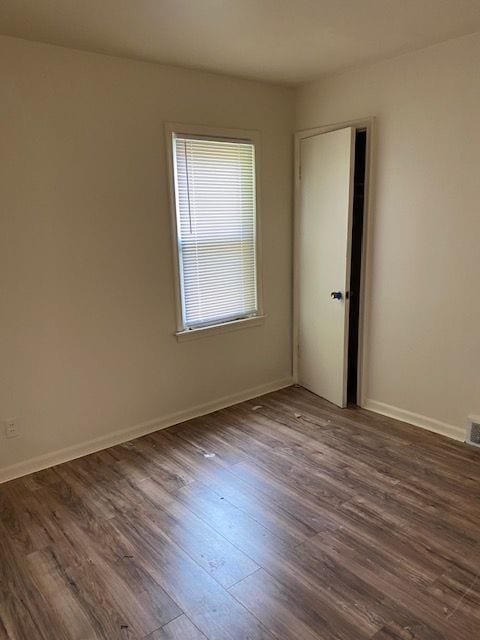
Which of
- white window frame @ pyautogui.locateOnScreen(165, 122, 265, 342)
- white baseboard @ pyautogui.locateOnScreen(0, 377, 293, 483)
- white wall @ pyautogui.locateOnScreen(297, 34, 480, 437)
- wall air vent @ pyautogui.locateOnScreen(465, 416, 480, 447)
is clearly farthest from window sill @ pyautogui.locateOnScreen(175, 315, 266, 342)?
wall air vent @ pyautogui.locateOnScreen(465, 416, 480, 447)

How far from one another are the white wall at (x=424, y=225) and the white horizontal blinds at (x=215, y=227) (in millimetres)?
865

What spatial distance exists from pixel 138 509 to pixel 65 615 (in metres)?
0.69

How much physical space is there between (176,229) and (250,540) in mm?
2051

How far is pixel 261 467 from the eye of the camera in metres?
2.86

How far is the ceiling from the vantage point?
217cm

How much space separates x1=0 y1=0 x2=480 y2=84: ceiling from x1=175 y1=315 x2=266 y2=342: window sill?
183cm

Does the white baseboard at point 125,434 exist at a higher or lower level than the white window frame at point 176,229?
lower

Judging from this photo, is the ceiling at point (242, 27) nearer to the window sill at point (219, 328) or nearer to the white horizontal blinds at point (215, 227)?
the white horizontal blinds at point (215, 227)

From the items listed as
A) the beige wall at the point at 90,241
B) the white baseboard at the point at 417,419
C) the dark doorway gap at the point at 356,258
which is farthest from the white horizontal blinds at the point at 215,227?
the white baseboard at the point at 417,419

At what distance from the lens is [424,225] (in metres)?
3.09

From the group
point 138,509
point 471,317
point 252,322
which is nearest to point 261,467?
point 138,509

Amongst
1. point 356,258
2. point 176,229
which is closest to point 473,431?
point 356,258

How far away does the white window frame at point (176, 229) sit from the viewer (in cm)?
313

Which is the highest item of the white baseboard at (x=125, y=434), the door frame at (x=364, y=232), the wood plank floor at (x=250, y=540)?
the door frame at (x=364, y=232)
